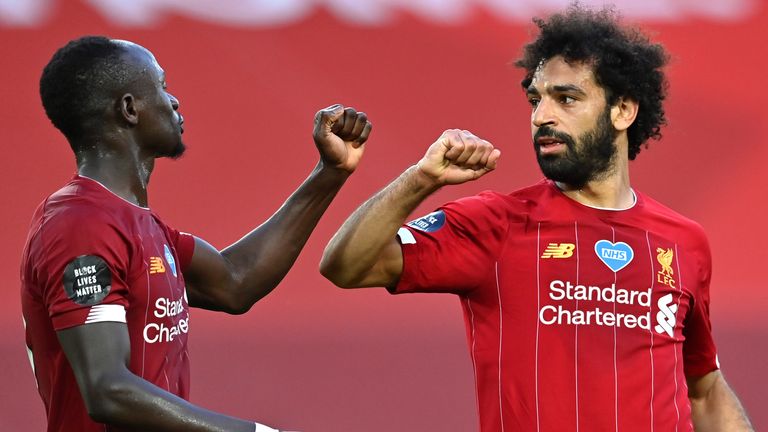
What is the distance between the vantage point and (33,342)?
9.66 feet

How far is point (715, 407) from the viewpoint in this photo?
367 cm

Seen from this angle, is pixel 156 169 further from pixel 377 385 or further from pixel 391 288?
pixel 391 288

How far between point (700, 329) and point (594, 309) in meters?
0.49

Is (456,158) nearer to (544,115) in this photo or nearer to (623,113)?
(544,115)

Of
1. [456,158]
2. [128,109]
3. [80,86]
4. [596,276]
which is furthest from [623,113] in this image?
[80,86]

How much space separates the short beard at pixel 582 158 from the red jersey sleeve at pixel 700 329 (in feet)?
1.24

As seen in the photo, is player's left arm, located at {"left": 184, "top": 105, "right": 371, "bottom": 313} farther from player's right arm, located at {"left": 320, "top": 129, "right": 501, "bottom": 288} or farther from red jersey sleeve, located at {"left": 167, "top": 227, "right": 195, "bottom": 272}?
player's right arm, located at {"left": 320, "top": 129, "right": 501, "bottom": 288}

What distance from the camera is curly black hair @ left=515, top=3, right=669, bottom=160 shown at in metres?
3.54

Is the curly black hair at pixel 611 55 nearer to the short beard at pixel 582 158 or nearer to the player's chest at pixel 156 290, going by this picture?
the short beard at pixel 582 158

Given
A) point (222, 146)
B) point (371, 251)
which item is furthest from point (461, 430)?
point (371, 251)

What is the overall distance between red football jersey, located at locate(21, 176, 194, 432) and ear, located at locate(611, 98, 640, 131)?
1380 mm

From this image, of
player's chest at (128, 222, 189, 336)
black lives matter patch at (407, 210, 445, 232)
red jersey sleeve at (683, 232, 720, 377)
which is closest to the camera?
player's chest at (128, 222, 189, 336)

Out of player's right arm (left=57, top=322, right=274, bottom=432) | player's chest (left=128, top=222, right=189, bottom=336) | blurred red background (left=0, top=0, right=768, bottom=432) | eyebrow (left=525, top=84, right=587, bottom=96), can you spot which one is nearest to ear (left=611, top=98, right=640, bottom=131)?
eyebrow (left=525, top=84, right=587, bottom=96)

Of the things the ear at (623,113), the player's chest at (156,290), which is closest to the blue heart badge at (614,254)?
the ear at (623,113)
